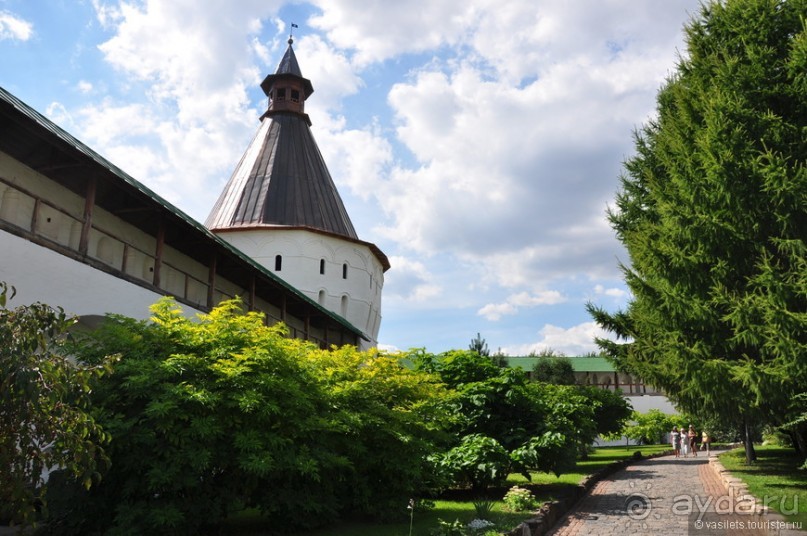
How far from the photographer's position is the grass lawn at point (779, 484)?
376 inches

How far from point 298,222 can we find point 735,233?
24.5 m

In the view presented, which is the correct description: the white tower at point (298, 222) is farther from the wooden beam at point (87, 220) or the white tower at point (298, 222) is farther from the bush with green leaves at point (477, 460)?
the bush with green leaves at point (477, 460)

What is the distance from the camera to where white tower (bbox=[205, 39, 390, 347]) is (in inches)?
1318

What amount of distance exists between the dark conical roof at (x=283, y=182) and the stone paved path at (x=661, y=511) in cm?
2273

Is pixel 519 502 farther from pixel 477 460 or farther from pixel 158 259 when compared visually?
pixel 158 259

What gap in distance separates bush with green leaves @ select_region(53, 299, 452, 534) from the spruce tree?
6.59 m

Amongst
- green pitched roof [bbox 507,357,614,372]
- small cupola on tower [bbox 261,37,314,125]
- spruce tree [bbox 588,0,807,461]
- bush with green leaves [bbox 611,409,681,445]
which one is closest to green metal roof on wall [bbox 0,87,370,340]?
spruce tree [bbox 588,0,807,461]

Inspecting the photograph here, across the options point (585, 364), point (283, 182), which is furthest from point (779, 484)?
point (585, 364)

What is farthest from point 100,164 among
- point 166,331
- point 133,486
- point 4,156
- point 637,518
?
point 637,518

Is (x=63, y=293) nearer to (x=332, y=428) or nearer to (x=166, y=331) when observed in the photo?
(x=166, y=331)

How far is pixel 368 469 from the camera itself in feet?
32.4

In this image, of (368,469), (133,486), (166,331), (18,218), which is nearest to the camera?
(133,486)

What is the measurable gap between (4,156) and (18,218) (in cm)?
127

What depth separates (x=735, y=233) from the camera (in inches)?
504
